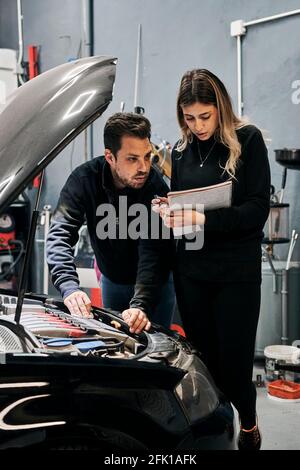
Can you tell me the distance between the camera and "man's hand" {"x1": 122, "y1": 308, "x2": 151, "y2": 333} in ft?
5.17

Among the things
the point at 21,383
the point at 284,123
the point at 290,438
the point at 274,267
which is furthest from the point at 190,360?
the point at 284,123

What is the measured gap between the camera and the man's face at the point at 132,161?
1.84 metres

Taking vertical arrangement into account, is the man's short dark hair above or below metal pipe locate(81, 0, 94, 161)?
below

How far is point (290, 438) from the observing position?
7.94 ft

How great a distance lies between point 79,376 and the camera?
1116 mm

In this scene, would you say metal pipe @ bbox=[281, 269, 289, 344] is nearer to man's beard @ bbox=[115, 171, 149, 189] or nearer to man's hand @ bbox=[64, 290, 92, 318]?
man's beard @ bbox=[115, 171, 149, 189]

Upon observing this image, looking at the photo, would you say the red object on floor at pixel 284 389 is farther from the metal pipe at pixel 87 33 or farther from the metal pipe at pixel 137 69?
the metal pipe at pixel 87 33

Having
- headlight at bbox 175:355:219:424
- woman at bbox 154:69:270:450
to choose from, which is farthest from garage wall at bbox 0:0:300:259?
headlight at bbox 175:355:219:424

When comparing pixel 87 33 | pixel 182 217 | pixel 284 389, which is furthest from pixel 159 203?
pixel 87 33

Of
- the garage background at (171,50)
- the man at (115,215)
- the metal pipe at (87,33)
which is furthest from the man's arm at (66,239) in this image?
the metal pipe at (87,33)

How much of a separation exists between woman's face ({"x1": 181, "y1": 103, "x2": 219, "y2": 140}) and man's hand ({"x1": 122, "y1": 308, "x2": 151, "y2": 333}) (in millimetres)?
621

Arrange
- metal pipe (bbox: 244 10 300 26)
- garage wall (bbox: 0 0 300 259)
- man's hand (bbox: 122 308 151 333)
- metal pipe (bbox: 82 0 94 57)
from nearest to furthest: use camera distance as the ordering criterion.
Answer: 1. man's hand (bbox: 122 308 151 333)
2. metal pipe (bbox: 244 10 300 26)
3. garage wall (bbox: 0 0 300 259)
4. metal pipe (bbox: 82 0 94 57)

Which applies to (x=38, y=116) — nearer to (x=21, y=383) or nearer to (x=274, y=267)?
(x=21, y=383)

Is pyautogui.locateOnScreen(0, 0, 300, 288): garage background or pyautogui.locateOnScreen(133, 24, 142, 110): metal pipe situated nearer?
pyautogui.locateOnScreen(0, 0, 300, 288): garage background
